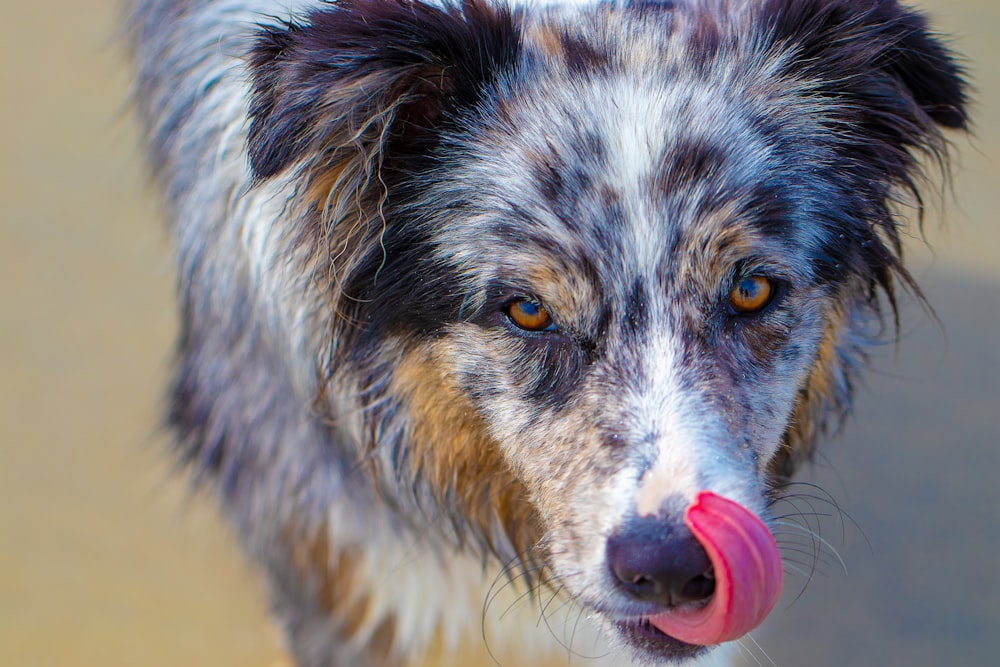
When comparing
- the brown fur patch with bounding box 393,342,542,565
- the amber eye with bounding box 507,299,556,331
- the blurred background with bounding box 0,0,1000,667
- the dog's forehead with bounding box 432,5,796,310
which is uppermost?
the dog's forehead with bounding box 432,5,796,310

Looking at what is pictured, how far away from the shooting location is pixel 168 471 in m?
3.26

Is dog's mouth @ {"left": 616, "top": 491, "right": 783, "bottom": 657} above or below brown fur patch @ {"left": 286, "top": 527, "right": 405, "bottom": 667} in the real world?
above

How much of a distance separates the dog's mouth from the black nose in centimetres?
2

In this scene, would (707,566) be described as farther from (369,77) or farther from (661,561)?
(369,77)

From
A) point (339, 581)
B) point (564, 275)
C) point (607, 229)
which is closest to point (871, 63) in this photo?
point (607, 229)

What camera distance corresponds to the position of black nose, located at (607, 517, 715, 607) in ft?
5.76

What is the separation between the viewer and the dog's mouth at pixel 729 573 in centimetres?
175

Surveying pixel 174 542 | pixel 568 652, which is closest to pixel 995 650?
pixel 568 652

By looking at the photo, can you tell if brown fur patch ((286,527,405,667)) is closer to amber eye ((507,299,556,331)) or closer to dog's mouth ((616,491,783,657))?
amber eye ((507,299,556,331))

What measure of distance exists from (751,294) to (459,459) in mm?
774

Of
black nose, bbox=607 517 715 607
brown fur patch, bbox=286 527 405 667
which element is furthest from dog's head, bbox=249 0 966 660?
brown fur patch, bbox=286 527 405 667

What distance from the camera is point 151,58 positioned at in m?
3.40

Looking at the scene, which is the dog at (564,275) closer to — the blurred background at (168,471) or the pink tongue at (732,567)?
the pink tongue at (732,567)

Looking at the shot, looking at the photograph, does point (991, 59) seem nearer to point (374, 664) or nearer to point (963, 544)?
point (963, 544)
